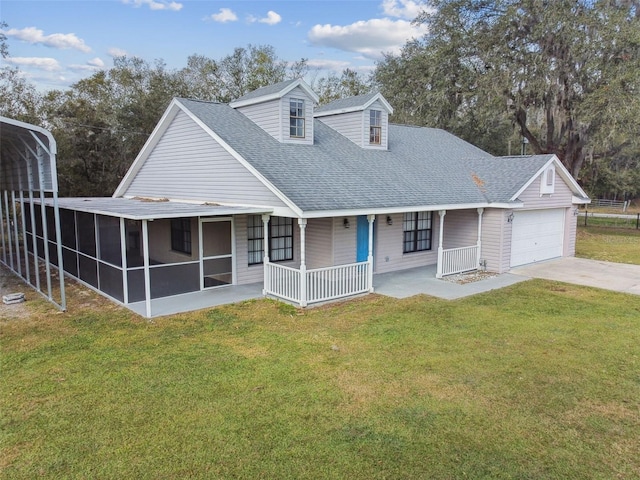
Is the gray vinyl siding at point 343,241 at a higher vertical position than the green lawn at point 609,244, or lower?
higher

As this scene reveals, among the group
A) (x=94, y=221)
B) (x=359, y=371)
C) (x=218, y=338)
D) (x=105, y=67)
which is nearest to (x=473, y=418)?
(x=359, y=371)

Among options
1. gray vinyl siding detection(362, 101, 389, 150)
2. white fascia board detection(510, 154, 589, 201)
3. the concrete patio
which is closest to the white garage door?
white fascia board detection(510, 154, 589, 201)

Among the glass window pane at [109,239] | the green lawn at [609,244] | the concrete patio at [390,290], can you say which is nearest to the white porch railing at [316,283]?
the concrete patio at [390,290]

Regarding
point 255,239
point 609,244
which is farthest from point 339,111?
point 609,244

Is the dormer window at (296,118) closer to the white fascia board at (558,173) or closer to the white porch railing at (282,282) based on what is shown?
the white porch railing at (282,282)

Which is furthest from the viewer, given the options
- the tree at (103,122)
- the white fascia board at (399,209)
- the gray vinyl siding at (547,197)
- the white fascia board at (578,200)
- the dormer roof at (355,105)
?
the tree at (103,122)

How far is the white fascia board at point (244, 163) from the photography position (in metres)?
10.3

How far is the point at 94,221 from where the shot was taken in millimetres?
11578

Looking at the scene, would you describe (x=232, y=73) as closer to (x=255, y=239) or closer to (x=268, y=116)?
(x=268, y=116)

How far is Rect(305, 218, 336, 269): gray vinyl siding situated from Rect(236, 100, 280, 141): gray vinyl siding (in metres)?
2.88

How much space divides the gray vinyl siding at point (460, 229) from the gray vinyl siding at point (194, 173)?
7.77 meters

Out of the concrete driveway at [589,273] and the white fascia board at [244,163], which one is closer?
the white fascia board at [244,163]

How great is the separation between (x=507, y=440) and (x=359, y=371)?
2.41 m

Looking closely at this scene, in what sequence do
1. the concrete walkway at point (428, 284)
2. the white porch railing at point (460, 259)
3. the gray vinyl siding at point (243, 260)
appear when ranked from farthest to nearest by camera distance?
the white porch railing at point (460, 259), the gray vinyl siding at point (243, 260), the concrete walkway at point (428, 284)
